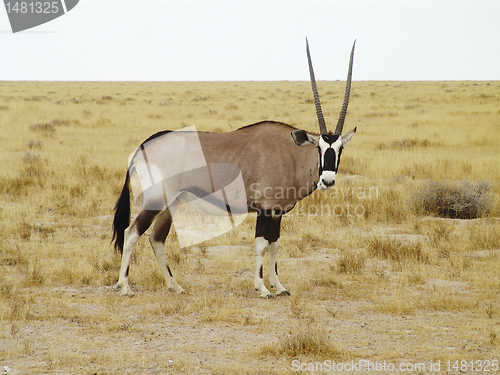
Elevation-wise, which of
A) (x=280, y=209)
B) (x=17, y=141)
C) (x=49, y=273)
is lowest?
(x=49, y=273)

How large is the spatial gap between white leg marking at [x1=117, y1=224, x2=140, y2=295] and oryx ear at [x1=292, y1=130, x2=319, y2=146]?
7.88ft

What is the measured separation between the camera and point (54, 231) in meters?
9.07

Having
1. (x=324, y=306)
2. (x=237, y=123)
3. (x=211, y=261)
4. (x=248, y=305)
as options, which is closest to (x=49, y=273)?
(x=211, y=261)

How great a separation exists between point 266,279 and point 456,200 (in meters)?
5.10

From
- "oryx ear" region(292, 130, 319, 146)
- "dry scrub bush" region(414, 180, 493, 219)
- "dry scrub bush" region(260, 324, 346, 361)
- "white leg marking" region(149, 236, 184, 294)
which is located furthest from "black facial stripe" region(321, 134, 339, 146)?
"dry scrub bush" region(414, 180, 493, 219)

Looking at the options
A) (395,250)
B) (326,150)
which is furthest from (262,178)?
(395,250)

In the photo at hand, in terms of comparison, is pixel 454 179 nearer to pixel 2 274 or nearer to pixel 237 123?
pixel 2 274

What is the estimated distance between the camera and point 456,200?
10.2 metres

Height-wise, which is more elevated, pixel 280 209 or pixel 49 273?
pixel 280 209

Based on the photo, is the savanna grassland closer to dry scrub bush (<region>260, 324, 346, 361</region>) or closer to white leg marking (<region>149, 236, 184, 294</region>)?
dry scrub bush (<region>260, 324, 346, 361</region>)

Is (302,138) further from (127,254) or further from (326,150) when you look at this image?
(127,254)

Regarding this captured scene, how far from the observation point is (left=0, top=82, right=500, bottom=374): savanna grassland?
4.72m

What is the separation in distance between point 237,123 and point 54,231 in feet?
51.0

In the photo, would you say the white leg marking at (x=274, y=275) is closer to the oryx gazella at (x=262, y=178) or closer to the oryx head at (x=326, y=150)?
the oryx gazella at (x=262, y=178)
